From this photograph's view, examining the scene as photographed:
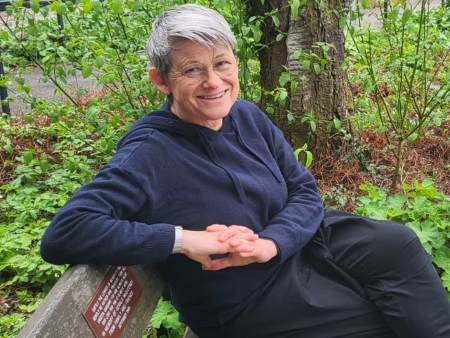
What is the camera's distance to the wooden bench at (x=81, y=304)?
1629 mm

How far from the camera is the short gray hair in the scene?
6.83 feet

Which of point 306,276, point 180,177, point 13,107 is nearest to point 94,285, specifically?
point 180,177

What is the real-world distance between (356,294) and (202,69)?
1010mm

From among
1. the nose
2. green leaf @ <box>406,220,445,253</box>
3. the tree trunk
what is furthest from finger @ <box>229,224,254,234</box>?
A: the tree trunk

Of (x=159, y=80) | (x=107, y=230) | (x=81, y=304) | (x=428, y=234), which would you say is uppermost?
(x=159, y=80)

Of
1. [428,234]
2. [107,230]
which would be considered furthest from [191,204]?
[428,234]

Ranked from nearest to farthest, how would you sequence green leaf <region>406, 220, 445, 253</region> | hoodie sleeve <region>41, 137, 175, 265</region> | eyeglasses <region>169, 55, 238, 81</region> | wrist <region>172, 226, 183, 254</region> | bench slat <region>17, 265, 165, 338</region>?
1. bench slat <region>17, 265, 165, 338</region>
2. hoodie sleeve <region>41, 137, 175, 265</region>
3. wrist <region>172, 226, 183, 254</region>
4. eyeglasses <region>169, 55, 238, 81</region>
5. green leaf <region>406, 220, 445, 253</region>

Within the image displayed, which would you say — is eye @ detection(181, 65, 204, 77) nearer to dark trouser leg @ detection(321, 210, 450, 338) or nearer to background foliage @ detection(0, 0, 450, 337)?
dark trouser leg @ detection(321, 210, 450, 338)

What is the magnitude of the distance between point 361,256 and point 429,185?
4.62 feet

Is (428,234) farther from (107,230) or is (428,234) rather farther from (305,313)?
(107,230)

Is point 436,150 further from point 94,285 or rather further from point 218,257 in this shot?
point 94,285

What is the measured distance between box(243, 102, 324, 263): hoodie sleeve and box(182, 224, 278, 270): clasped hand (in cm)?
6

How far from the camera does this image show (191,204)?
83.6 inches

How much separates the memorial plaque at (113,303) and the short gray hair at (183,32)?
2.38 ft
